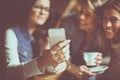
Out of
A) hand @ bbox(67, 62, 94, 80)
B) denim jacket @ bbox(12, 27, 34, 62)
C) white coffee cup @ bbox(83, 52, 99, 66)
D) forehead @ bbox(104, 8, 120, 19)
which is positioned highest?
forehead @ bbox(104, 8, 120, 19)

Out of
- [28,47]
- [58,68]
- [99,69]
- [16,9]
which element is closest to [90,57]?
[99,69]

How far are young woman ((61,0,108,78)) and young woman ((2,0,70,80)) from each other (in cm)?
6

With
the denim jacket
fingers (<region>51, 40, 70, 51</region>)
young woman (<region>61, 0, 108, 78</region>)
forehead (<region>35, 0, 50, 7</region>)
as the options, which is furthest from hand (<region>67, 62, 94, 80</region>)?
forehead (<region>35, 0, 50, 7</region>)

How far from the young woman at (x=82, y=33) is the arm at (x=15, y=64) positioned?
22 cm

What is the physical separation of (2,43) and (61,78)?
401 mm

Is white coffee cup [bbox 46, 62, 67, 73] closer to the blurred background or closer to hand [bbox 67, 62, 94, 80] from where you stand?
hand [bbox 67, 62, 94, 80]

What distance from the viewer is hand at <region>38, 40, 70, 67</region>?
2.06m

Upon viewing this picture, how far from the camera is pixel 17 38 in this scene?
2090 mm

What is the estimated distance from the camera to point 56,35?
2.01 meters

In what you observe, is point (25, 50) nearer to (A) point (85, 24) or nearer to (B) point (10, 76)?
(B) point (10, 76)

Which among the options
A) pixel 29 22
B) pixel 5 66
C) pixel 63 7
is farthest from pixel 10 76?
pixel 63 7

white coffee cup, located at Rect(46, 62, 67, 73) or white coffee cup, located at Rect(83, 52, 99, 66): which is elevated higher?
white coffee cup, located at Rect(83, 52, 99, 66)

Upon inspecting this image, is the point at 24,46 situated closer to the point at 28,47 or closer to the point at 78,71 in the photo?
the point at 28,47

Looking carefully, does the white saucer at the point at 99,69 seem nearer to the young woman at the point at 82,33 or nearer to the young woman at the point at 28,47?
the young woman at the point at 82,33
